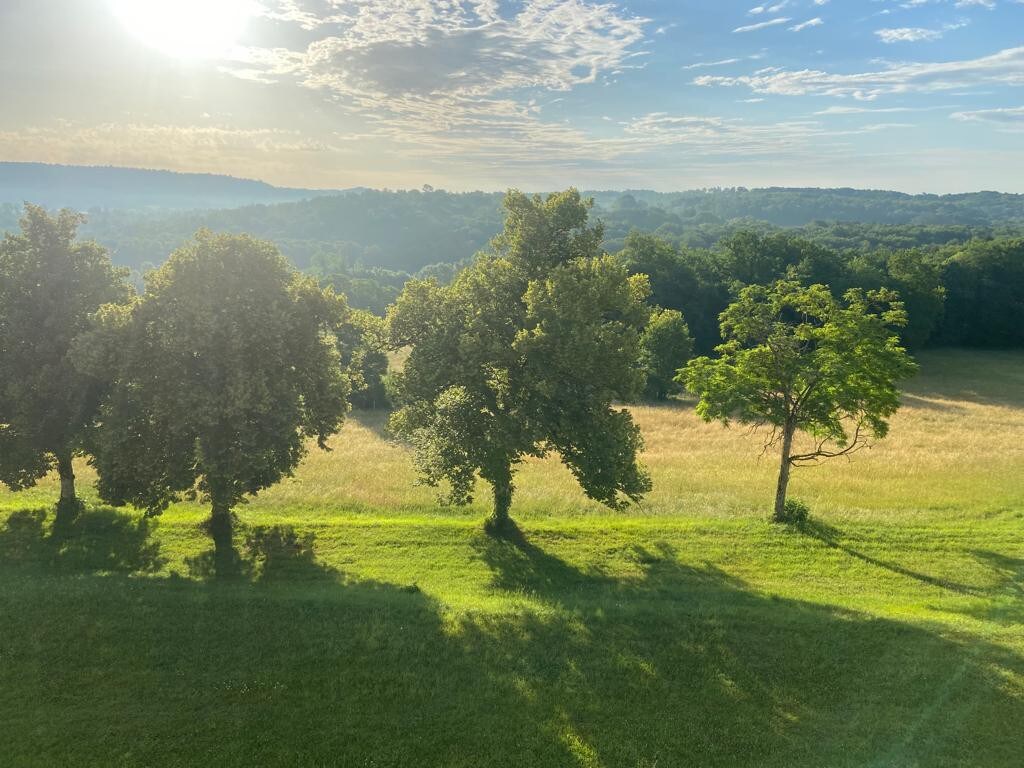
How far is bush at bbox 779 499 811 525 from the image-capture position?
24578mm

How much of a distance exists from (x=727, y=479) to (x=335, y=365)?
21.2m

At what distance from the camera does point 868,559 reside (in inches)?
834

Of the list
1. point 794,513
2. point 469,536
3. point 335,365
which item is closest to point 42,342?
point 335,365

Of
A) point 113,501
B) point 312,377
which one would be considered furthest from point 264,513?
point 312,377

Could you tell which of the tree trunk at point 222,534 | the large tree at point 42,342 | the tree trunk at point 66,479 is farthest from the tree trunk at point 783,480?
the tree trunk at point 66,479

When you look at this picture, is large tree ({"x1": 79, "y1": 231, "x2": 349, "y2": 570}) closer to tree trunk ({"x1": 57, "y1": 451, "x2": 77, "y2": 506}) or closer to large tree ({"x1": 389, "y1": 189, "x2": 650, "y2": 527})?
large tree ({"x1": 389, "y1": 189, "x2": 650, "y2": 527})

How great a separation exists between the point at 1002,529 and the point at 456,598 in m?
22.2

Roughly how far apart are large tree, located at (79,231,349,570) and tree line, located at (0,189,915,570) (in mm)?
67

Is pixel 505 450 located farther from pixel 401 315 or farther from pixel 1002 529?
pixel 1002 529

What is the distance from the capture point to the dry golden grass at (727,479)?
26453 mm

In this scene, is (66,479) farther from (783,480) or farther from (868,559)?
(868,559)

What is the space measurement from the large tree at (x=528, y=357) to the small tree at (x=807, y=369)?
6.20 meters

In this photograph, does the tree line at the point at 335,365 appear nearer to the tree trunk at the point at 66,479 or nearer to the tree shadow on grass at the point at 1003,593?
the tree trunk at the point at 66,479

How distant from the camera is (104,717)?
38.9 ft
